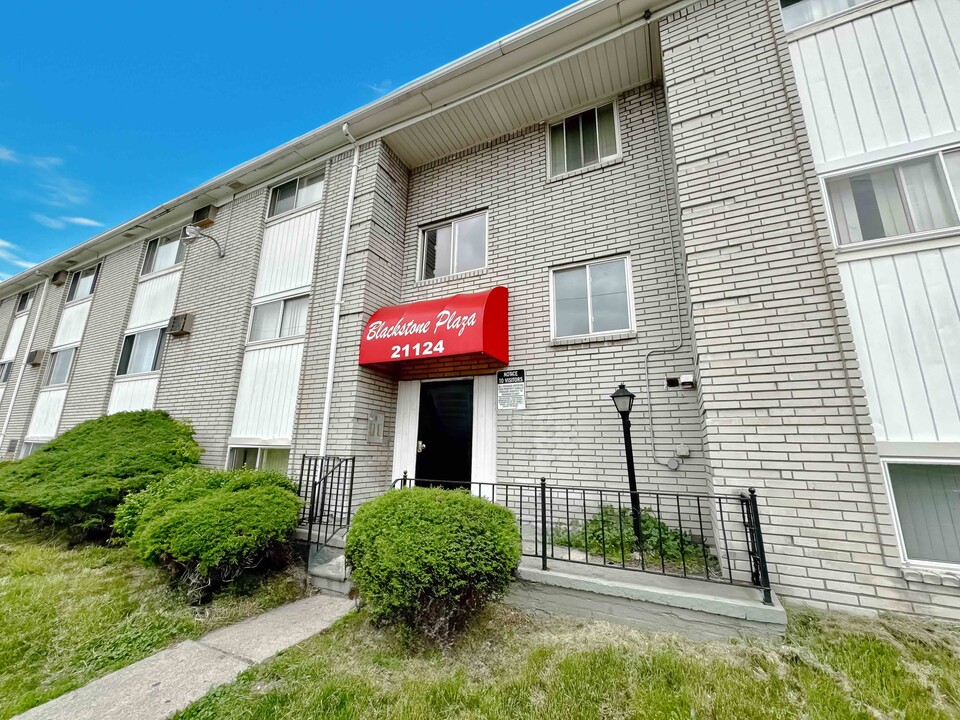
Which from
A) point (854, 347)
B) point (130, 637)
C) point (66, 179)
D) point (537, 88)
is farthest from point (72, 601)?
point (66, 179)

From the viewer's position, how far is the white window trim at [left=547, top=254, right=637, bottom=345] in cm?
534

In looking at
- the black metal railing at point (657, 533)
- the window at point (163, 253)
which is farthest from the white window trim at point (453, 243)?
the window at point (163, 253)

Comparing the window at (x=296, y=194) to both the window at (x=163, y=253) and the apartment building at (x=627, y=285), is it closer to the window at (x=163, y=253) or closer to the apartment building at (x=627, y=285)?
the apartment building at (x=627, y=285)

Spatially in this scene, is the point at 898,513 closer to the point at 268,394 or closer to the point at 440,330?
the point at 440,330

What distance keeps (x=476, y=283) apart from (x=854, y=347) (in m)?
4.87

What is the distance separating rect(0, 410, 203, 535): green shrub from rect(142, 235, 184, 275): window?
455cm

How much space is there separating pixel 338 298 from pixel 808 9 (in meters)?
7.43

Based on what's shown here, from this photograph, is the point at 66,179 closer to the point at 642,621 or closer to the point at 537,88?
the point at 537,88

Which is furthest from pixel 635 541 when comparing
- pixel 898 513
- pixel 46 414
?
pixel 46 414

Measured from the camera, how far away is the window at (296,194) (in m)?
8.02

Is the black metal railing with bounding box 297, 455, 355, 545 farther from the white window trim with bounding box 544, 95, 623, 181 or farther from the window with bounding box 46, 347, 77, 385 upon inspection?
the window with bounding box 46, 347, 77, 385

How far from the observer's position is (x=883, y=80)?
3.97 metres

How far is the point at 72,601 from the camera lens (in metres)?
3.86

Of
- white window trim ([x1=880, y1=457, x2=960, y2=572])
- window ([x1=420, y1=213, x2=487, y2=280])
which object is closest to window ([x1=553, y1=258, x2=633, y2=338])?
window ([x1=420, y1=213, x2=487, y2=280])
